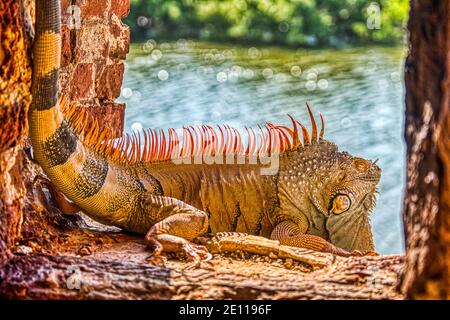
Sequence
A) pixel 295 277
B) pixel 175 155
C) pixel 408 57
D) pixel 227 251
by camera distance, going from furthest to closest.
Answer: pixel 175 155
pixel 227 251
pixel 295 277
pixel 408 57

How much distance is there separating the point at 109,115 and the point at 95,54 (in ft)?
0.94

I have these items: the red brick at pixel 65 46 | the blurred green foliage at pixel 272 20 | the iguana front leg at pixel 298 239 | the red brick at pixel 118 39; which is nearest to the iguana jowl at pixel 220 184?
the iguana front leg at pixel 298 239

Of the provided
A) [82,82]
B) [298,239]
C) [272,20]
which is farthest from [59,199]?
[272,20]

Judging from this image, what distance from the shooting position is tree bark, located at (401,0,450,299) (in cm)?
187

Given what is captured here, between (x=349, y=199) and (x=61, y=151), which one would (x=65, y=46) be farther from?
(x=349, y=199)

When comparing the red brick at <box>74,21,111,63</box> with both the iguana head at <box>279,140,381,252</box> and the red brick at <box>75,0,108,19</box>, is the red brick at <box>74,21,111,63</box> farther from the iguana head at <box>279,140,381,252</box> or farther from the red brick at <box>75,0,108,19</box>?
the iguana head at <box>279,140,381,252</box>

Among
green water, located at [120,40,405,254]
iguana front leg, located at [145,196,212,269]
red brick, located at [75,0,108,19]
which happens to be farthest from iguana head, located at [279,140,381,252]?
green water, located at [120,40,405,254]

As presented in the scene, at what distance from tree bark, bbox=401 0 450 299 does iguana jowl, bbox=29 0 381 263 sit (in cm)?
77

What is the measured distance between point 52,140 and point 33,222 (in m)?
0.26

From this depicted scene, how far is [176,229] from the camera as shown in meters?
2.58

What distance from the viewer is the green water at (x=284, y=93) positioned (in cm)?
593
